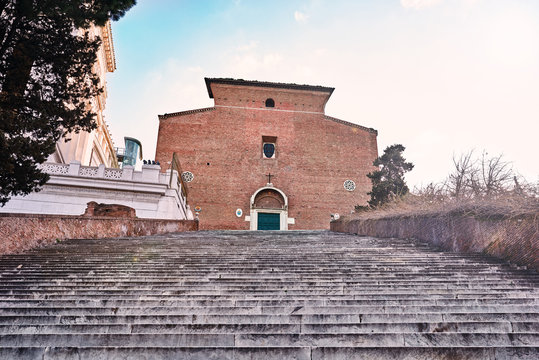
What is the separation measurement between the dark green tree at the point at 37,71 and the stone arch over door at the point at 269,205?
13.8m

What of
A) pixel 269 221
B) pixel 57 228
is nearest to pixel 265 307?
pixel 57 228

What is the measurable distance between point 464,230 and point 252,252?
11.7 feet

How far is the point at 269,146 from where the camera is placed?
71.3 ft

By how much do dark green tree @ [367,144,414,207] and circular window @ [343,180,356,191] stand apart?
15.0ft

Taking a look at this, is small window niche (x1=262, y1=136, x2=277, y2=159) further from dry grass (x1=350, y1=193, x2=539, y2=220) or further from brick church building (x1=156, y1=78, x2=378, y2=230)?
dry grass (x1=350, y1=193, x2=539, y2=220)

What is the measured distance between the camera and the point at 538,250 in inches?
166

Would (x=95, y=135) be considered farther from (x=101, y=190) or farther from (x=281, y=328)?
(x=281, y=328)

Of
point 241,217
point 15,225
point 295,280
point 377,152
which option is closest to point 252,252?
point 295,280

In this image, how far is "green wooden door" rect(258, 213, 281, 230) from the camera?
19578 millimetres

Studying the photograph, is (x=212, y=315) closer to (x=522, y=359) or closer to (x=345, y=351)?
(x=345, y=351)

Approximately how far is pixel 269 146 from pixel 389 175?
860 centimetres

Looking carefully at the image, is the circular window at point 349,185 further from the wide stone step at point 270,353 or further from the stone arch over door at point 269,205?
the wide stone step at point 270,353

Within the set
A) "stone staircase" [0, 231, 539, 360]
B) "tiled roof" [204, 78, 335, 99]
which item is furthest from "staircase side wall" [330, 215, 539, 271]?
"tiled roof" [204, 78, 335, 99]

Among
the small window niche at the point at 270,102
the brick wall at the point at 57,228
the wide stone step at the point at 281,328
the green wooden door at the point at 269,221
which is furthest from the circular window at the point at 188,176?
the wide stone step at the point at 281,328
